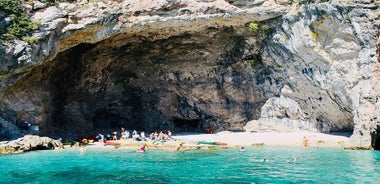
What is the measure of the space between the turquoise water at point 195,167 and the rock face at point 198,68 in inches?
196

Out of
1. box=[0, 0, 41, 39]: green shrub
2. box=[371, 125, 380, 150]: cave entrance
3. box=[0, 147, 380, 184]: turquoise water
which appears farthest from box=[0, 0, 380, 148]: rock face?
box=[0, 147, 380, 184]: turquoise water

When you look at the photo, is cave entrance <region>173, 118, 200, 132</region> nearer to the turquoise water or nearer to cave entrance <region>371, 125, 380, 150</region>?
the turquoise water

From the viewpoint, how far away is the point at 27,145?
82.8 feet

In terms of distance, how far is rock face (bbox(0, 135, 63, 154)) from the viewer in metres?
24.3

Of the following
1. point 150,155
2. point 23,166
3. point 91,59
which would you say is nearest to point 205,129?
point 91,59

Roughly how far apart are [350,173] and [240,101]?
19.7 meters

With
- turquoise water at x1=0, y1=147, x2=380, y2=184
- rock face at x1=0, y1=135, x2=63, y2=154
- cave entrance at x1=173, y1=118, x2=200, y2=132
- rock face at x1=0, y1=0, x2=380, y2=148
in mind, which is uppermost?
rock face at x1=0, y1=0, x2=380, y2=148

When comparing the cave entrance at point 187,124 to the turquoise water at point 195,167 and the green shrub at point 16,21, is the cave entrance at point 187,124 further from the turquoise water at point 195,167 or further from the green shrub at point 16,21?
the green shrub at point 16,21

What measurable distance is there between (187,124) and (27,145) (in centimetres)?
1564

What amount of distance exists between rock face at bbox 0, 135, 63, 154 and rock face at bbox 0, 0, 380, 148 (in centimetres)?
361

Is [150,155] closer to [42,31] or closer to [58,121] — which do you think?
[42,31]

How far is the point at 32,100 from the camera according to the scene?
29594 mm

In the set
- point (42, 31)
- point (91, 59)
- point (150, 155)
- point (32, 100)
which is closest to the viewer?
point (150, 155)

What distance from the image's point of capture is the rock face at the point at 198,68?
25.1 m
